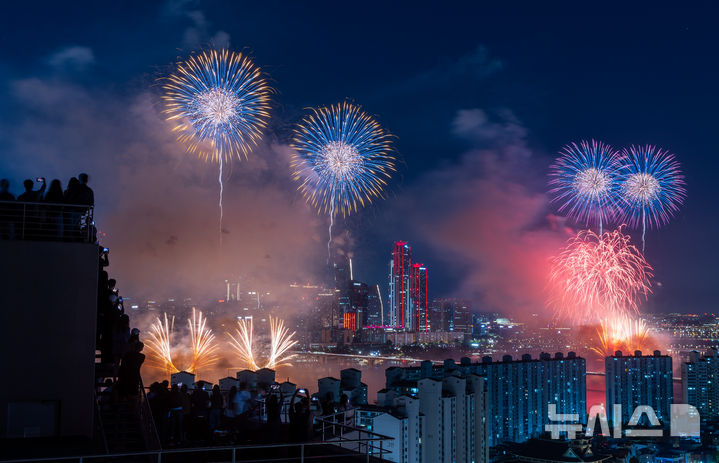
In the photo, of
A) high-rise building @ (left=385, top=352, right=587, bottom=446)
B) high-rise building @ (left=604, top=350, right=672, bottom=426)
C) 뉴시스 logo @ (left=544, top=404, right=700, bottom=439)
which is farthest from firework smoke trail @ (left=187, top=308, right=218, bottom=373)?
high-rise building @ (left=604, top=350, right=672, bottom=426)

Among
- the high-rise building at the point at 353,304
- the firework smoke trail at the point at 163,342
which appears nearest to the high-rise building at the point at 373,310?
the high-rise building at the point at 353,304

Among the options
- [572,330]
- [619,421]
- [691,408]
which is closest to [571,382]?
[619,421]

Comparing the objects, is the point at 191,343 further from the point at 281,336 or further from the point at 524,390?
the point at 524,390

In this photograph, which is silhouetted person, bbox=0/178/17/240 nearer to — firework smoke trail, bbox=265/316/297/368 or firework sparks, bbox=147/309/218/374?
firework sparks, bbox=147/309/218/374

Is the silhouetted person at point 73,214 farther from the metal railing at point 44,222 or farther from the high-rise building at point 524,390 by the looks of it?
the high-rise building at point 524,390

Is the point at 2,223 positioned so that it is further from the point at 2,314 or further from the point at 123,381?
the point at 123,381

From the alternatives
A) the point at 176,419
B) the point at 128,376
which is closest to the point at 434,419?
the point at 176,419
